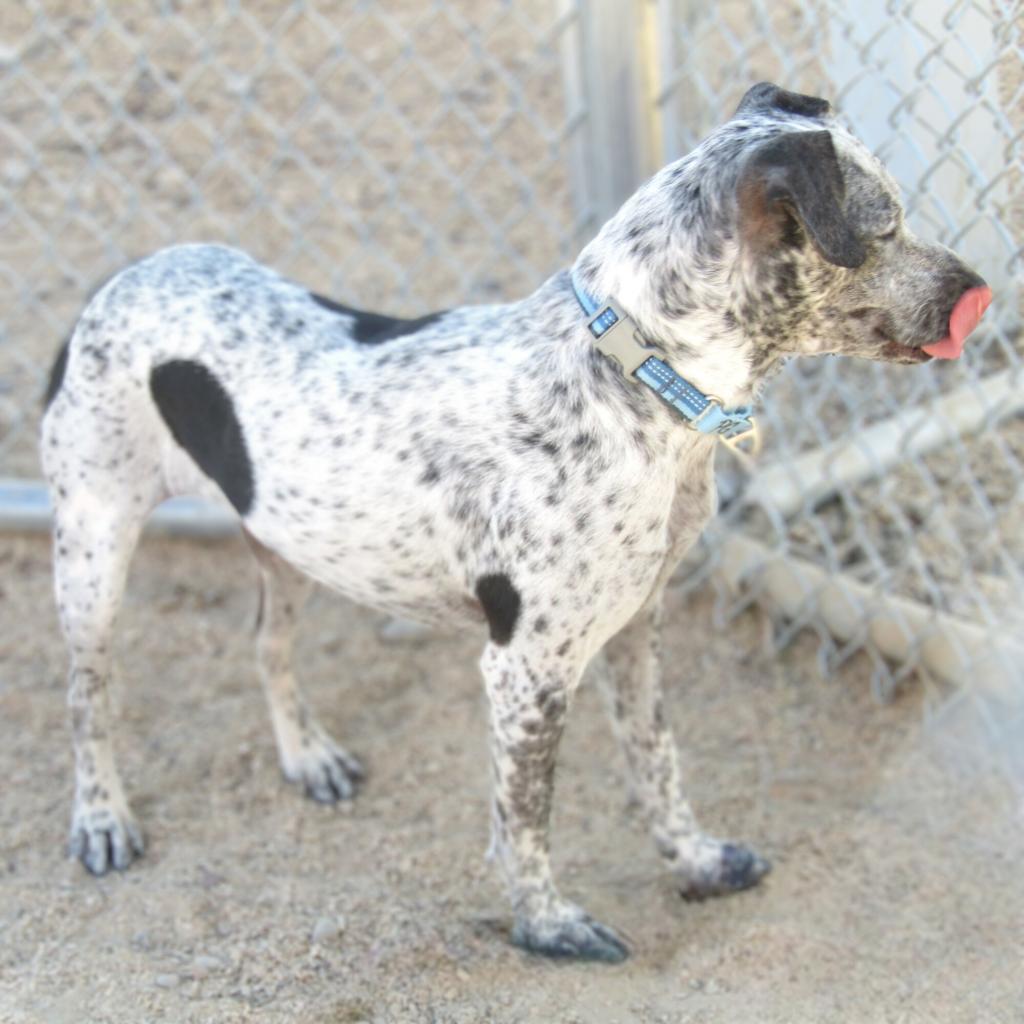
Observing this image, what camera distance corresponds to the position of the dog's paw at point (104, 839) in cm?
322

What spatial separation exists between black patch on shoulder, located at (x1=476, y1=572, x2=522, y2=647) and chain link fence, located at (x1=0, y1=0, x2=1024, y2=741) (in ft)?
4.35

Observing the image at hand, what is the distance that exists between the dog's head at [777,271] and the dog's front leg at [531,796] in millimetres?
703

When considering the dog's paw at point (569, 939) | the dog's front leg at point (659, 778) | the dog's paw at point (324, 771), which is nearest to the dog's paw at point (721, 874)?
the dog's front leg at point (659, 778)

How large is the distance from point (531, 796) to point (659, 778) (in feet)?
1.38

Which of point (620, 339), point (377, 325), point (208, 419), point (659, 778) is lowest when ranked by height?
point (659, 778)

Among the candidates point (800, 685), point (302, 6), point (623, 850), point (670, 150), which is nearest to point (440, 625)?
point (623, 850)

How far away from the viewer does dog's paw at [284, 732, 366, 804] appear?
3504mm

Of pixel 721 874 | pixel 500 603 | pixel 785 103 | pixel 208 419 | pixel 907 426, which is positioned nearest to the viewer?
pixel 785 103

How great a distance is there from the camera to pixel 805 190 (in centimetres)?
216

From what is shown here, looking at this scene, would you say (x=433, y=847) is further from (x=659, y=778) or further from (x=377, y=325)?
(x=377, y=325)

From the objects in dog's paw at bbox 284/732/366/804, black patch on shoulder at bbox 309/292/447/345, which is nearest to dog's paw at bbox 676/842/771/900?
dog's paw at bbox 284/732/366/804

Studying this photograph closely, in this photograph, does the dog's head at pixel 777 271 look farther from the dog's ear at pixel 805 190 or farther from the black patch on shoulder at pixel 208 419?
the black patch on shoulder at pixel 208 419

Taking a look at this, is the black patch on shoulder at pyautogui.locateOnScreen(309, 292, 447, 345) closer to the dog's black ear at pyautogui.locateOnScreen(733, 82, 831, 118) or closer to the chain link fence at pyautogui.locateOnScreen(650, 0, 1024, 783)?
the dog's black ear at pyautogui.locateOnScreen(733, 82, 831, 118)

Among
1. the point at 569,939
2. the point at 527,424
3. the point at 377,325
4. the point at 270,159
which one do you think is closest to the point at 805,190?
the point at 527,424
